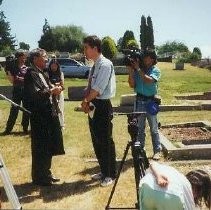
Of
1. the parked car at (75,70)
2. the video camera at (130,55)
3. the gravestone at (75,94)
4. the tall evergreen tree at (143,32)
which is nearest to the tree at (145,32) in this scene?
the tall evergreen tree at (143,32)

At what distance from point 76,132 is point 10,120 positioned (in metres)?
1.71

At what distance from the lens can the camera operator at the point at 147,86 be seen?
25.6 feet

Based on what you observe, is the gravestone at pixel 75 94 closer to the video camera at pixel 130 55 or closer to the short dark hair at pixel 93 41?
the video camera at pixel 130 55

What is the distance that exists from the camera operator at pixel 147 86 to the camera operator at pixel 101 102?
84 centimetres

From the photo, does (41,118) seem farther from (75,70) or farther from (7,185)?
(75,70)

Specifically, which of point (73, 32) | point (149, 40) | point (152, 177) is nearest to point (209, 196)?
point (152, 177)

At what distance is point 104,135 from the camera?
7.11 metres

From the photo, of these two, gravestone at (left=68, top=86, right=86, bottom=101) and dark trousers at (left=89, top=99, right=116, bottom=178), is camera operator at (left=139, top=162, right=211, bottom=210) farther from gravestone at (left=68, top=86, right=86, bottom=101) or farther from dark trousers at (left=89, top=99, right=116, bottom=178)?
gravestone at (left=68, top=86, right=86, bottom=101)

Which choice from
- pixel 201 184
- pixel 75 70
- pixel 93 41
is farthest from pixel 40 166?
pixel 75 70

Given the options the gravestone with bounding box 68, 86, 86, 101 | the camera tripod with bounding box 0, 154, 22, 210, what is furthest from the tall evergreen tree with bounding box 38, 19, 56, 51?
the camera tripod with bounding box 0, 154, 22, 210

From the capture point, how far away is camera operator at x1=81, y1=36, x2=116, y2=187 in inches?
269

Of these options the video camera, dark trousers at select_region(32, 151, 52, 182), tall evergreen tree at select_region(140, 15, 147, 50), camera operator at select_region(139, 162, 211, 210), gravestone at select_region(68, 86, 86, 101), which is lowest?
gravestone at select_region(68, 86, 86, 101)

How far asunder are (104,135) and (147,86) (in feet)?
4.72

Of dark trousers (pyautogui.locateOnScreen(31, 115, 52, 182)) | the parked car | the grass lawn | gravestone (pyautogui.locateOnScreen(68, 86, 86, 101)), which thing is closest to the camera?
the grass lawn
